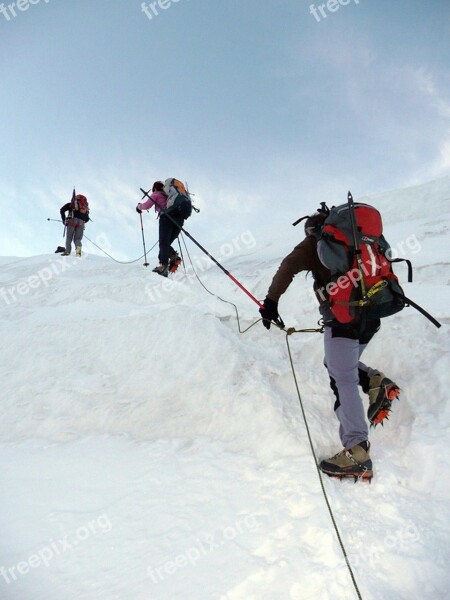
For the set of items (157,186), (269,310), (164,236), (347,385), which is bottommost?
(347,385)

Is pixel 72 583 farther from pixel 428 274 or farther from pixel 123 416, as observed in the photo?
pixel 428 274

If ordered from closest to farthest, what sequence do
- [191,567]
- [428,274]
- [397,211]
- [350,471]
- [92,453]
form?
1. [191,567]
2. [350,471]
3. [92,453]
4. [428,274]
5. [397,211]

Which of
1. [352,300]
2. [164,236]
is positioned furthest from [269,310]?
[164,236]

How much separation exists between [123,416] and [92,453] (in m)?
0.60

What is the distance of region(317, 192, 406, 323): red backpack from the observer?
3301 millimetres

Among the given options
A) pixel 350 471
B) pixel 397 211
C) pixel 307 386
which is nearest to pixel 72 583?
pixel 350 471

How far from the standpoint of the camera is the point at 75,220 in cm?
1352

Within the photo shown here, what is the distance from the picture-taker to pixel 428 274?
6957mm

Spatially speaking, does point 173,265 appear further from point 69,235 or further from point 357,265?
point 357,265

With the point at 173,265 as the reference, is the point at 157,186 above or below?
above

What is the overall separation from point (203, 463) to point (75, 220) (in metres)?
12.2

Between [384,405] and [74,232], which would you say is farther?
[74,232]

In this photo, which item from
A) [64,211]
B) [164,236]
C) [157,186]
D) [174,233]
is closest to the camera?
[164,236]

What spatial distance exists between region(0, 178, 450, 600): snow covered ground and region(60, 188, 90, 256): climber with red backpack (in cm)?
704
